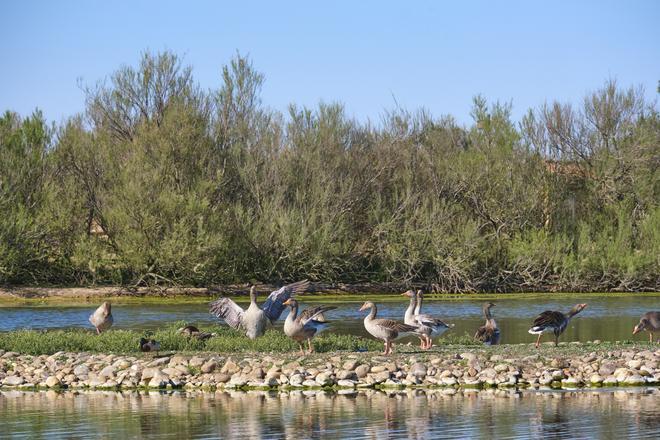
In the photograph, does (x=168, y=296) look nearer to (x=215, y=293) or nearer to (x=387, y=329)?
(x=215, y=293)

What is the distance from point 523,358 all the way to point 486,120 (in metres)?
34.0

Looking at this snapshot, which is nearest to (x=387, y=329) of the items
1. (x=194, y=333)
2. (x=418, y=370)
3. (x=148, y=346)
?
(x=418, y=370)

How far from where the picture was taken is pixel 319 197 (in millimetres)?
47062

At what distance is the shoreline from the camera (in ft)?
141

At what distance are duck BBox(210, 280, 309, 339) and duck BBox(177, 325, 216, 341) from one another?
48 centimetres

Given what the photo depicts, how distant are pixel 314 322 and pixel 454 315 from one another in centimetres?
1643

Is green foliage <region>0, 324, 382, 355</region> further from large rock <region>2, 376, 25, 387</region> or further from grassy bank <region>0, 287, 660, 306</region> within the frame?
grassy bank <region>0, 287, 660, 306</region>

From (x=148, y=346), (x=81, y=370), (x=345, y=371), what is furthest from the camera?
(x=148, y=346)

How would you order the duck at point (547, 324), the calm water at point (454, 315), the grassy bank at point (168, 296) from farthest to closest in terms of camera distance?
1. the grassy bank at point (168, 296)
2. the calm water at point (454, 315)
3. the duck at point (547, 324)

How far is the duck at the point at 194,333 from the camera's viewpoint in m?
21.7

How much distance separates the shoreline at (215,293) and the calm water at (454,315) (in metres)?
2.42

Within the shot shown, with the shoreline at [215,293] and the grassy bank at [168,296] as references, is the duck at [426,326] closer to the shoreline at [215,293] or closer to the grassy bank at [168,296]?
the grassy bank at [168,296]

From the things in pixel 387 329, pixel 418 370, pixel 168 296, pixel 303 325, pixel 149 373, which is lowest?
pixel 418 370

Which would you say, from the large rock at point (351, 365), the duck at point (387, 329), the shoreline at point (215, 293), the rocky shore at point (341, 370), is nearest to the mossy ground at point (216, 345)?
the duck at point (387, 329)
